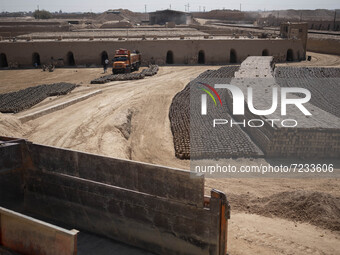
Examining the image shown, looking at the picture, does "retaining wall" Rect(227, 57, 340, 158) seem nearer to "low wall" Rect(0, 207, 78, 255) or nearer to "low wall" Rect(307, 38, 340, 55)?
"low wall" Rect(0, 207, 78, 255)

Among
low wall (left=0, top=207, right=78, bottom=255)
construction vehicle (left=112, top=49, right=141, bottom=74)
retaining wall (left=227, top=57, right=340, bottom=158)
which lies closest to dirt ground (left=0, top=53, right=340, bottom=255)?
retaining wall (left=227, top=57, right=340, bottom=158)

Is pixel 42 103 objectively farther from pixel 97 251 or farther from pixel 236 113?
pixel 97 251

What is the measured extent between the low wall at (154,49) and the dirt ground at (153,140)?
16.6 ft

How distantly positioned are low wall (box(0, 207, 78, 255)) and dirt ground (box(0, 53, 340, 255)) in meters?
3.23

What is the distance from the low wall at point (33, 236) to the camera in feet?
18.3

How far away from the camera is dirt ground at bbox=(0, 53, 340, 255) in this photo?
7262mm

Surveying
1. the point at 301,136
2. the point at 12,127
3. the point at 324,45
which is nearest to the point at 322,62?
the point at 324,45

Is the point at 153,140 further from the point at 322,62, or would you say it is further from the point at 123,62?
the point at 322,62

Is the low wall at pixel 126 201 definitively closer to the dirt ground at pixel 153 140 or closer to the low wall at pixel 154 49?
the dirt ground at pixel 153 140

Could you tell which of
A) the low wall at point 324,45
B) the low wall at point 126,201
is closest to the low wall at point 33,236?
the low wall at point 126,201

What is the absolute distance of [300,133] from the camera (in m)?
11.3

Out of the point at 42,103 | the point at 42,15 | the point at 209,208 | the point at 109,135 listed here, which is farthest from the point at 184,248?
the point at 42,15

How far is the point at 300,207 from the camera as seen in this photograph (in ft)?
27.0

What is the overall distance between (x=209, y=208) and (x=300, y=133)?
231 inches
